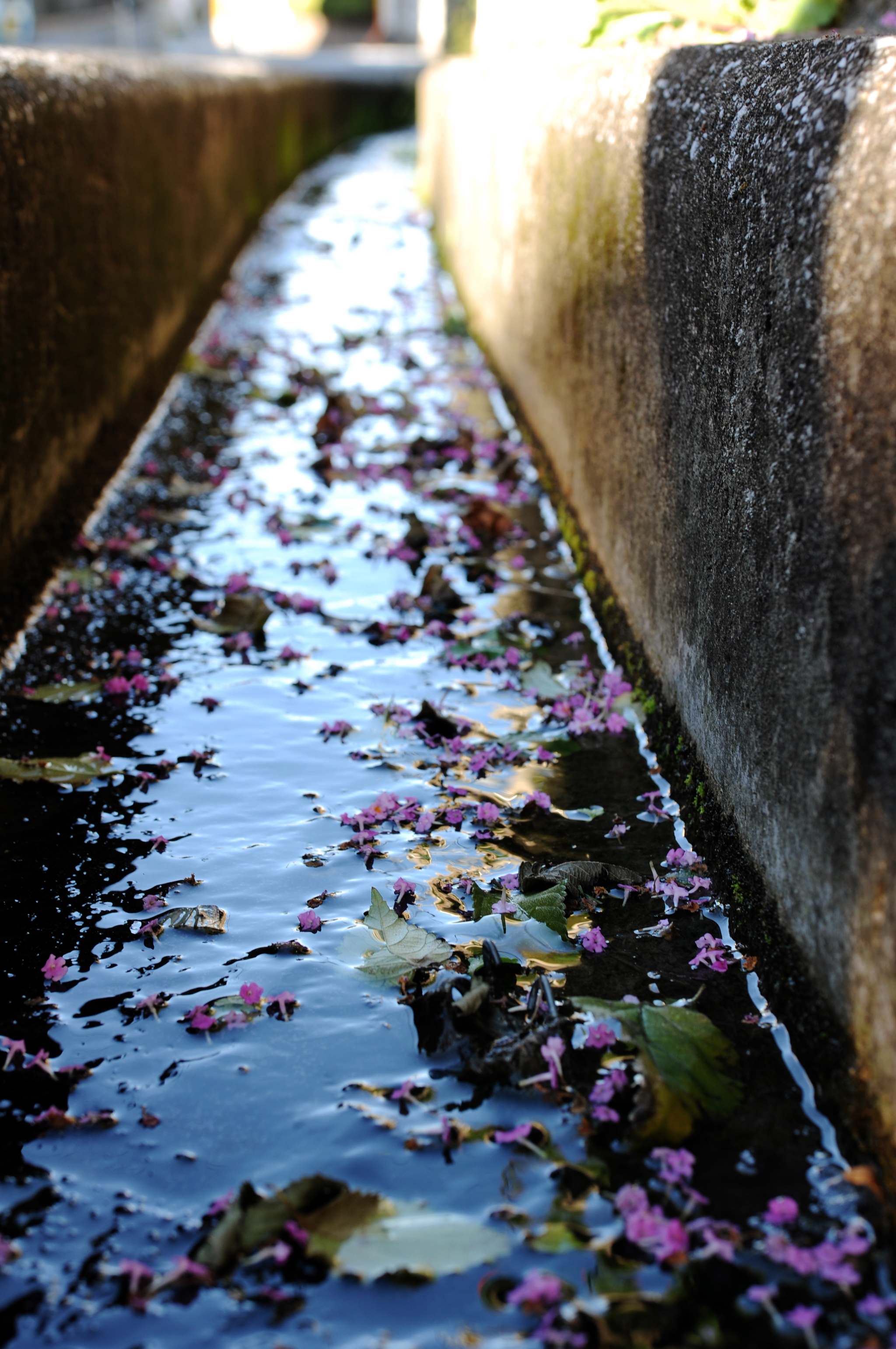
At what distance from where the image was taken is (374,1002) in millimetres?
2146

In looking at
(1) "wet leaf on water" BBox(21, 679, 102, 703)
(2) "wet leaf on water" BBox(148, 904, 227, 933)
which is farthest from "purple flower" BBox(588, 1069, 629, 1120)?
(1) "wet leaf on water" BBox(21, 679, 102, 703)

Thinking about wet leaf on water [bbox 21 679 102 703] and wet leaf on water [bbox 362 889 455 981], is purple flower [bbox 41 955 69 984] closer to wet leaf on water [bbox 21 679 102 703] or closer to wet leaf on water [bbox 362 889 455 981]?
wet leaf on water [bbox 362 889 455 981]

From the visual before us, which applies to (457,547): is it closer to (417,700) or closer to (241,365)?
(417,700)

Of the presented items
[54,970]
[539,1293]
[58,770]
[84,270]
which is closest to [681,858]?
[539,1293]

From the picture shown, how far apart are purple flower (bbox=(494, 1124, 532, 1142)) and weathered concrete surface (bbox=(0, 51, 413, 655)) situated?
7.58 ft

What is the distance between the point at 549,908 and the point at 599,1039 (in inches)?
14.7

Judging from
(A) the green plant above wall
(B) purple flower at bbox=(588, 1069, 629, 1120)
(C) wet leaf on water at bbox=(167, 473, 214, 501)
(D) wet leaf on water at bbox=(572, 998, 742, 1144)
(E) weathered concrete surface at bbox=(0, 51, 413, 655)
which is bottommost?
(C) wet leaf on water at bbox=(167, 473, 214, 501)

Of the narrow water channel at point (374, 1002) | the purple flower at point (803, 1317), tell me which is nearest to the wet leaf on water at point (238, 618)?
the narrow water channel at point (374, 1002)

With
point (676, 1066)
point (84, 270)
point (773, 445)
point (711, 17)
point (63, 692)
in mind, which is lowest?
point (63, 692)

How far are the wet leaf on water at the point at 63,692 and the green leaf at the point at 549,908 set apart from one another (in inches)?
57.7

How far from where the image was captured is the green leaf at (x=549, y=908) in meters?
2.32

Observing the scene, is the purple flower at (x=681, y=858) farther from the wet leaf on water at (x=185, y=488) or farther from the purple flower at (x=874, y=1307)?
the wet leaf on water at (x=185, y=488)

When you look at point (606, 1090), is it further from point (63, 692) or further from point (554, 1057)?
point (63, 692)

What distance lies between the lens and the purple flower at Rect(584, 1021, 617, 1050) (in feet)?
6.59
